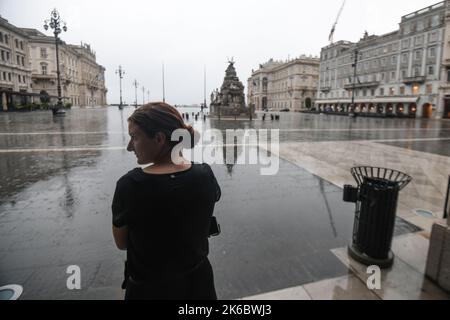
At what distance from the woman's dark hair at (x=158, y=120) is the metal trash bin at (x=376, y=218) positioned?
8.58 feet

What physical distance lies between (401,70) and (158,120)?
2367 inches

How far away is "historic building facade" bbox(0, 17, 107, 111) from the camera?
47375 mm

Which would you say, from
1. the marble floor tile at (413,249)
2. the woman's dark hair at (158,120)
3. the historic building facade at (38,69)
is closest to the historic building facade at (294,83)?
the historic building facade at (38,69)

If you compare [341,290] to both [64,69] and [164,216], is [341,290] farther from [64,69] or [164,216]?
[64,69]

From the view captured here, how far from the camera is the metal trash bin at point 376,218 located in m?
3.12

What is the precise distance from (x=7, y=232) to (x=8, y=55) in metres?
60.6

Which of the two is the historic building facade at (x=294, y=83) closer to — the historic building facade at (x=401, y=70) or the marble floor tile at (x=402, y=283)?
the historic building facade at (x=401, y=70)

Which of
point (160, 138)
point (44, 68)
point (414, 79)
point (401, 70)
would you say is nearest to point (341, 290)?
point (160, 138)

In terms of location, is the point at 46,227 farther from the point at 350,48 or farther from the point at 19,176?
the point at 350,48

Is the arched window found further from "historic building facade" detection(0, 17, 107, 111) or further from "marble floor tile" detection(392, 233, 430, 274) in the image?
"marble floor tile" detection(392, 233, 430, 274)

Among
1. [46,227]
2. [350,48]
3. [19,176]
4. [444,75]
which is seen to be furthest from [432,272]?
[350,48]

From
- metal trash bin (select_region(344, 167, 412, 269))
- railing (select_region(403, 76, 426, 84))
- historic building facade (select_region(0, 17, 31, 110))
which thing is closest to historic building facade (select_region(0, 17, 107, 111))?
historic building facade (select_region(0, 17, 31, 110))

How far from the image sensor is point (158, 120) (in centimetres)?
149
